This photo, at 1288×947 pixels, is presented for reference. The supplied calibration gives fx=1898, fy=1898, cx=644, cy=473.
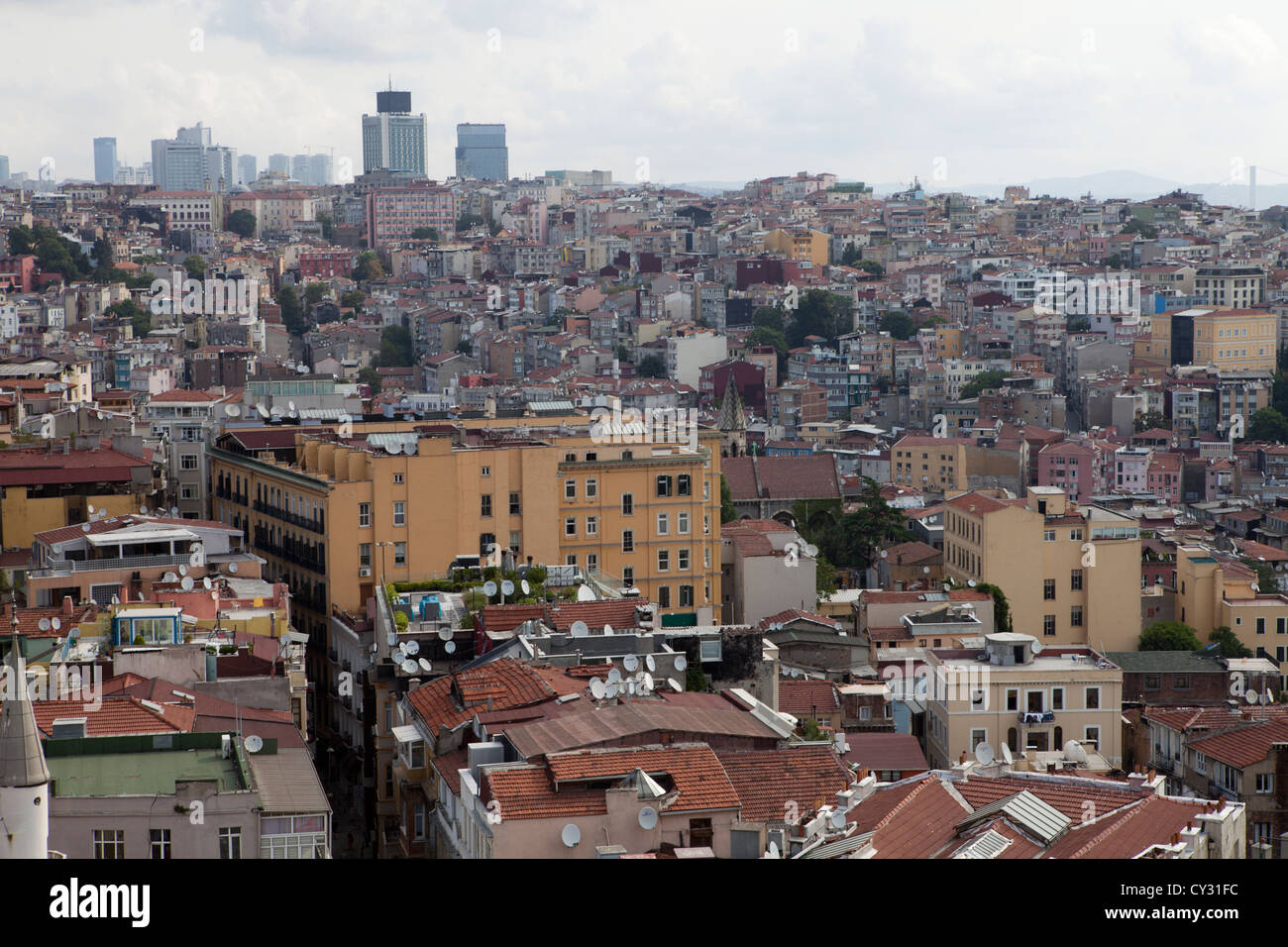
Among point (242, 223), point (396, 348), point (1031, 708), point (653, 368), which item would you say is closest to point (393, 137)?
point (242, 223)

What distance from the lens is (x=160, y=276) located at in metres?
55.3

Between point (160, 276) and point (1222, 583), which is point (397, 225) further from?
point (1222, 583)

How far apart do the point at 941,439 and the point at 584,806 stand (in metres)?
32.7

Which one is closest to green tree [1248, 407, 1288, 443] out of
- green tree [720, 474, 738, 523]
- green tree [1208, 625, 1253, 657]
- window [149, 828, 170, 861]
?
green tree [720, 474, 738, 523]

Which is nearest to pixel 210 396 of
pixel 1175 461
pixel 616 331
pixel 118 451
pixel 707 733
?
pixel 118 451

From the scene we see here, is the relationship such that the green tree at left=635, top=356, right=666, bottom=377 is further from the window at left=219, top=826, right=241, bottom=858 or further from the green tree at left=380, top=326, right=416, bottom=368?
the window at left=219, top=826, right=241, bottom=858

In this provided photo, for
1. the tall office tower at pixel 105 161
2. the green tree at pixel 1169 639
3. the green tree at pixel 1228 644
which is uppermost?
the tall office tower at pixel 105 161

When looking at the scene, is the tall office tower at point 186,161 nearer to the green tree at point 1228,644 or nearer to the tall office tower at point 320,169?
the tall office tower at point 320,169

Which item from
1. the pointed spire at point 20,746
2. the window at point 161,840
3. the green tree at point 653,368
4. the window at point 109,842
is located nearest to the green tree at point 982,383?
the green tree at point 653,368

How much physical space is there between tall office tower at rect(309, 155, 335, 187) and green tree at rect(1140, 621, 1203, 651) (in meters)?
85.3

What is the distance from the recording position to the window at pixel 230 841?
7.02 meters

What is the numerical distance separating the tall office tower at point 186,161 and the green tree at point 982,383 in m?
43.4

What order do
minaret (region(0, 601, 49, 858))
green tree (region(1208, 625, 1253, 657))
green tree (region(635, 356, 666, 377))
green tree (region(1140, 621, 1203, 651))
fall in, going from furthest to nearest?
1. green tree (region(635, 356, 666, 377))
2. green tree (region(1140, 621, 1203, 651))
3. green tree (region(1208, 625, 1253, 657))
4. minaret (region(0, 601, 49, 858))

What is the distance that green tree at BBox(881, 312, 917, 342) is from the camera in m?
56.1
